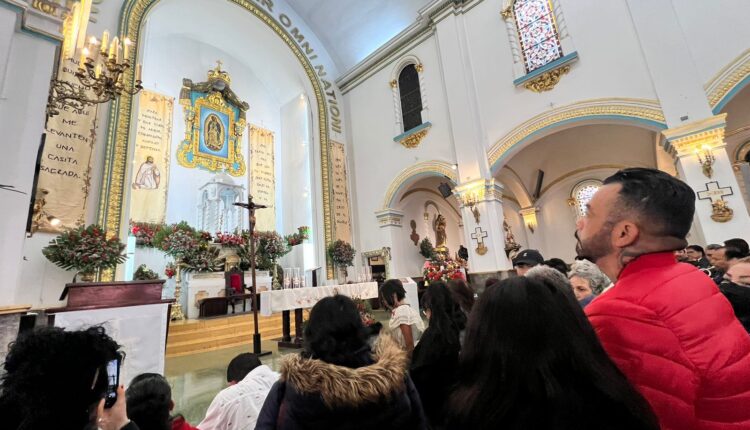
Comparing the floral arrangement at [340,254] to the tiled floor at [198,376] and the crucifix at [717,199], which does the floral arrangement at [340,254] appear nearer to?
the tiled floor at [198,376]

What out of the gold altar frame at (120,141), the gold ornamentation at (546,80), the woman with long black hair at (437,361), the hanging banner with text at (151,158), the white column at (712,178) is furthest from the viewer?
the hanging banner with text at (151,158)

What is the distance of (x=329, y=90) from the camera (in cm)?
1136

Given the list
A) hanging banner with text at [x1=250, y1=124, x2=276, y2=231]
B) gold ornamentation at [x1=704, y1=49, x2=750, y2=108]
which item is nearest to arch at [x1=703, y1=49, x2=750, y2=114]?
gold ornamentation at [x1=704, y1=49, x2=750, y2=108]

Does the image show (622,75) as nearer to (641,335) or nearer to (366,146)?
(366,146)

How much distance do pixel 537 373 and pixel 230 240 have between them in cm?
855

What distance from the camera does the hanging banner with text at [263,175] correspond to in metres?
10.7

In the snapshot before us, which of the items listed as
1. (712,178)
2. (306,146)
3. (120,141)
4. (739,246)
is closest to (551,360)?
(739,246)

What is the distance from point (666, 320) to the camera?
783 mm

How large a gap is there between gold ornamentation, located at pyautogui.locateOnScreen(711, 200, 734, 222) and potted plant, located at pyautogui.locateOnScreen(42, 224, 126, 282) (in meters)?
8.78

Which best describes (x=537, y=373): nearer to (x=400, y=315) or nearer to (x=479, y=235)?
(x=400, y=315)

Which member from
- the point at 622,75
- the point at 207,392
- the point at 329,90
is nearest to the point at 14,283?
the point at 207,392

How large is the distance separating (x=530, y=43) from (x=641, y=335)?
8.49 meters

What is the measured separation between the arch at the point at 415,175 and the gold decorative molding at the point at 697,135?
4099mm

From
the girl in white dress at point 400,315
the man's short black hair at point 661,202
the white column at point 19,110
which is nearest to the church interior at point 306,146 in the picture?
the white column at point 19,110
